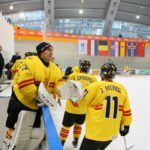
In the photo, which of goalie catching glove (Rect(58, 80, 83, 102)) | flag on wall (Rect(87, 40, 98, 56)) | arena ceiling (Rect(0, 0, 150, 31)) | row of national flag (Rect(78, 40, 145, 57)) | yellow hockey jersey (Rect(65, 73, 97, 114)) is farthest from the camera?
arena ceiling (Rect(0, 0, 150, 31))

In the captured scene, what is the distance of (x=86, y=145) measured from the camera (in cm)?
253

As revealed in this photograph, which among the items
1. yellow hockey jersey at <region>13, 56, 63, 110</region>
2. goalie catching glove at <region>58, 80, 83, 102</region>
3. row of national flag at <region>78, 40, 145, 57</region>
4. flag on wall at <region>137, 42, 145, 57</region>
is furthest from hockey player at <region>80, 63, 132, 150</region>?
flag on wall at <region>137, 42, 145, 57</region>

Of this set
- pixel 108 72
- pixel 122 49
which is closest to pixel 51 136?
pixel 108 72

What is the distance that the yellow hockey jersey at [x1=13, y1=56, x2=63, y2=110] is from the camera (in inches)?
103

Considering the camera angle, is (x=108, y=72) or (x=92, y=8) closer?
(x=108, y=72)

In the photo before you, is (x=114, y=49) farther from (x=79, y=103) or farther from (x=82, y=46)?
(x=79, y=103)

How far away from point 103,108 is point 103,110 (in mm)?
17

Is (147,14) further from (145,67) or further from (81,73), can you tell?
(81,73)

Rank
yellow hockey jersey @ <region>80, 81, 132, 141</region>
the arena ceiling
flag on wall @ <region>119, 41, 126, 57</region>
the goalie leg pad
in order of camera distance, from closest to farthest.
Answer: yellow hockey jersey @ <region>80, 81, 132, 141</region> → the goalie leg pad → flag on wall @ <region>119, 41, 126, 57</region> → the arena ceiling

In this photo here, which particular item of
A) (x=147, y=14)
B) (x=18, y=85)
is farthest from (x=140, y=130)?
(x=147, y=14)

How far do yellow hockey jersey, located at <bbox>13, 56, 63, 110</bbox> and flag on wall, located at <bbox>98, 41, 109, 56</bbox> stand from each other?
1950 centimetres

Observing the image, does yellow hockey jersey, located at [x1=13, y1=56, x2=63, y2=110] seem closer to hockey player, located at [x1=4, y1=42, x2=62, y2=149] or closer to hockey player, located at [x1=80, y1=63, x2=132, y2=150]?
hockey player, located at [x1=4, y1=42, x2=62, y2=149]

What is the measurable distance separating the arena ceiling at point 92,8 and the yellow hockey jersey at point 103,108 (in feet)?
69.2

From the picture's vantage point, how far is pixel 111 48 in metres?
22.6
